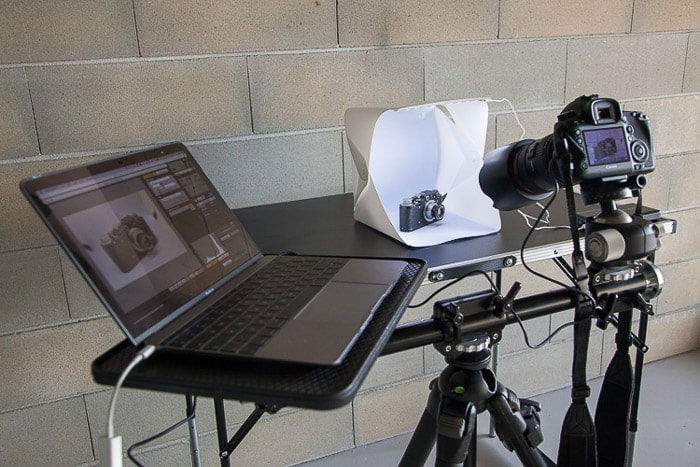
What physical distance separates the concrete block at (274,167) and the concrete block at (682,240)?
4.19ft

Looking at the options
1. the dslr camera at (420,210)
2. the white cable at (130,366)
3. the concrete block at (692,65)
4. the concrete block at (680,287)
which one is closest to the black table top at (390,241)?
the dslr camera at (420,210)

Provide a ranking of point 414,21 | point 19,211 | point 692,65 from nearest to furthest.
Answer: point 19,211
point 414,21
point 692,65

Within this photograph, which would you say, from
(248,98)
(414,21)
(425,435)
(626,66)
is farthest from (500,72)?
(425,435)

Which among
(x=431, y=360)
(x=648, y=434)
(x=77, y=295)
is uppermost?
(x=77, y=295)

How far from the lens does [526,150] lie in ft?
3.32

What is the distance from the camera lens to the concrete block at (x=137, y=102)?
1271mm

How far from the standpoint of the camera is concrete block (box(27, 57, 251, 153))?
127cm

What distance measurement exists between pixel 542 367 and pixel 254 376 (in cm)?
168

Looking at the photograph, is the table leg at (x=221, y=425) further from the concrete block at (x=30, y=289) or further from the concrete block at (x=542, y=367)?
the concrete block at (x=542, y=367)

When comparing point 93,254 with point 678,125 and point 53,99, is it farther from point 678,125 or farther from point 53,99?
point 678,125

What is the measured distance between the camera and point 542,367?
2.04 meters

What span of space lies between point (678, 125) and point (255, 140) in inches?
57.3

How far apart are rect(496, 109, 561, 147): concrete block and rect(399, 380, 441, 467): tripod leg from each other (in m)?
0.87

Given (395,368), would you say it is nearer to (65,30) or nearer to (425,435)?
(425,435)
